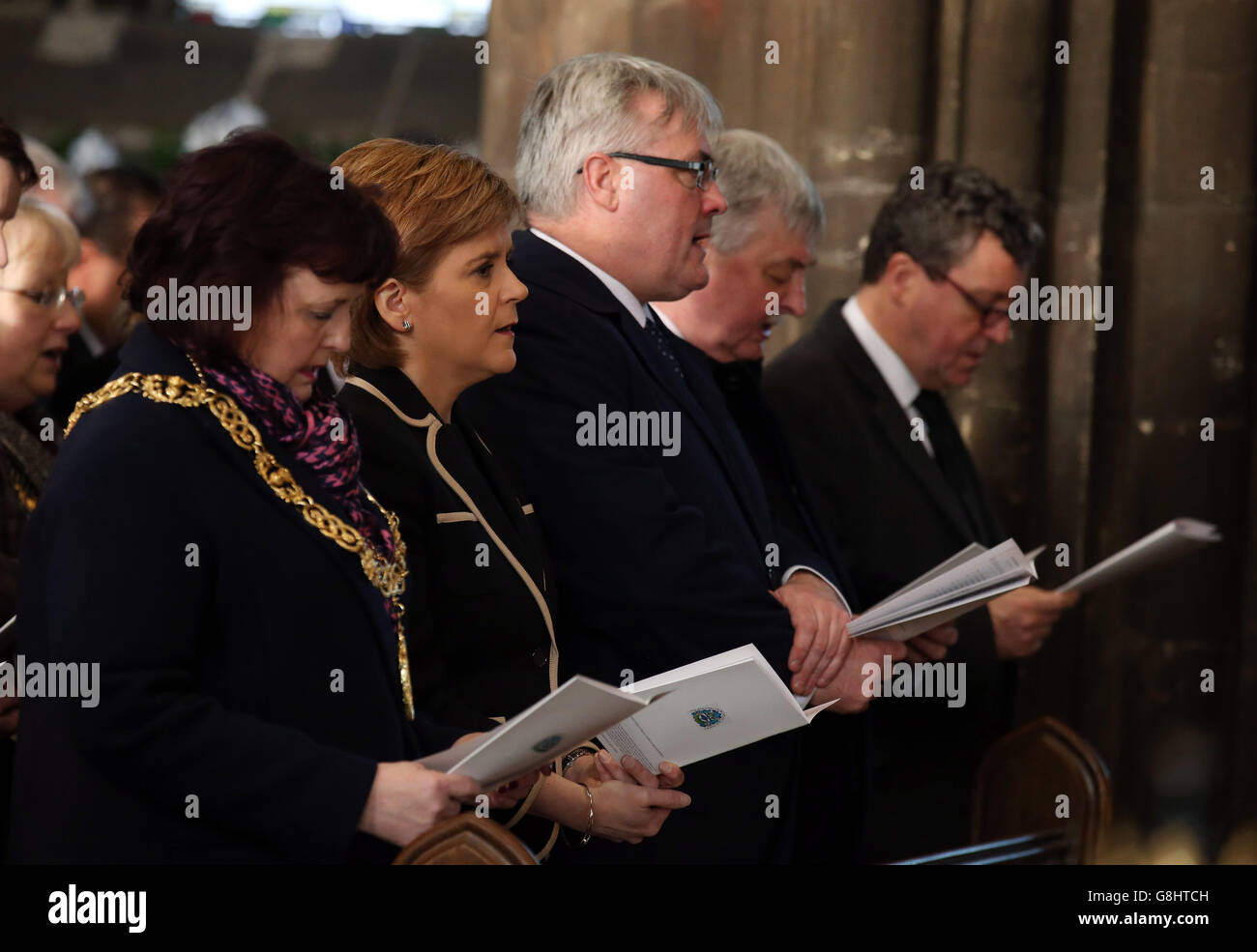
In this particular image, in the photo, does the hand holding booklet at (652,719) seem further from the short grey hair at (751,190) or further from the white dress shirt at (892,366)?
the white dress shirt at (892,366)

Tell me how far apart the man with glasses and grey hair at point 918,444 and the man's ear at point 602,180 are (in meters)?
0.83

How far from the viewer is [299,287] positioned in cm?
200

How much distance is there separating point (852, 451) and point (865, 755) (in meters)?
0.73

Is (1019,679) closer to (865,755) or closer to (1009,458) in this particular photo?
(1009,458)

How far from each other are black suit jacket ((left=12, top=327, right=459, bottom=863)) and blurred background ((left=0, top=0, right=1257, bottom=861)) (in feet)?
8.91

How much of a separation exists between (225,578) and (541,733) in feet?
1.37

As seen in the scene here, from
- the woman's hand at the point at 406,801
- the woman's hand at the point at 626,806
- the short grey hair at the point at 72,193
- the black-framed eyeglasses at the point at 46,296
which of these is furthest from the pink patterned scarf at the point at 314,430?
the short grey hair at the point at 72,193

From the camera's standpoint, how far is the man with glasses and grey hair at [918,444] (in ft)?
11.6

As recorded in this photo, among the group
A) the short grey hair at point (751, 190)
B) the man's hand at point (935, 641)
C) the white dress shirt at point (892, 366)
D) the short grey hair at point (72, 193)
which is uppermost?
the short grey hair at point (72, 193)

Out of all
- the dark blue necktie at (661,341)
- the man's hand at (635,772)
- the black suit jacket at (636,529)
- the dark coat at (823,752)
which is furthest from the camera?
the dark coat at (823,752)

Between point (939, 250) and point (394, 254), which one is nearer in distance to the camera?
point (394, 254)

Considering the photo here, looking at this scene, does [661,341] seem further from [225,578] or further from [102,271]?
[102,271]

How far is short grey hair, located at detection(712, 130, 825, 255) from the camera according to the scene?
351cm
